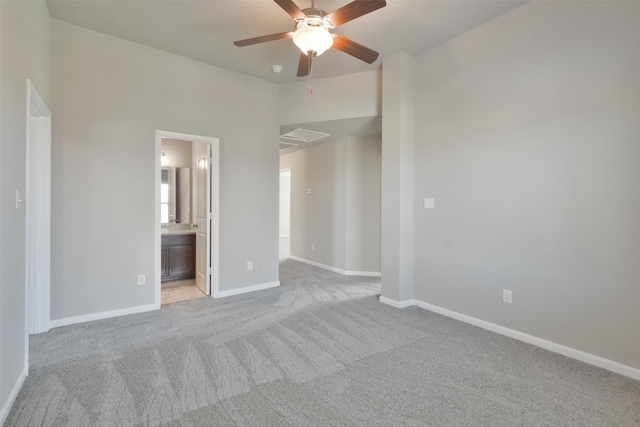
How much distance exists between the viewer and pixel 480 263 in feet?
10.1

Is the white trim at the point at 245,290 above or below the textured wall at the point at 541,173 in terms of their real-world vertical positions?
below

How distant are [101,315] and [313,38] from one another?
3443 millimetres

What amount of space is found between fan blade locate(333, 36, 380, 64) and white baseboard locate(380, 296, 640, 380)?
2698mm

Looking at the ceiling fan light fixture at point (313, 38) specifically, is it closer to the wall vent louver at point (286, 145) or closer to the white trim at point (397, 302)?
the white trim at point (397, 302)

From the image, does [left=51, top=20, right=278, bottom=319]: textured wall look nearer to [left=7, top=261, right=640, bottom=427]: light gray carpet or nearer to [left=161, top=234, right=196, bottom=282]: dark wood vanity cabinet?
[left=7, top=261, right=640, bottom=427]: light gray carpet

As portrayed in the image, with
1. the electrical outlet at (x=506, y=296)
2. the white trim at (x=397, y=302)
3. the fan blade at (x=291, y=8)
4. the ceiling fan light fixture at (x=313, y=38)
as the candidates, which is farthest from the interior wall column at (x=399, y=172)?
the fan blade at (x=291, y=8)

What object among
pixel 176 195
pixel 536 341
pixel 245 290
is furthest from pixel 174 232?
pixel 536 341

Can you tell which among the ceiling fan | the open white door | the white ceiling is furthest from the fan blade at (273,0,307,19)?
the open white door

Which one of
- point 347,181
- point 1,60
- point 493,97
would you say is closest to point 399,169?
point 493,97

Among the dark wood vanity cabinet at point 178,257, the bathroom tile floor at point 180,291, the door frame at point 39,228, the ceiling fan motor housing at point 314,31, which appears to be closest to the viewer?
the ceiling fan motor housing at point 314,31

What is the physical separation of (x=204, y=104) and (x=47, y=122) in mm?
1578

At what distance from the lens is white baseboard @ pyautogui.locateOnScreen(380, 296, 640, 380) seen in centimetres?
220

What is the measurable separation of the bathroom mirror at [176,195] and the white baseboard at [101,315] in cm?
215

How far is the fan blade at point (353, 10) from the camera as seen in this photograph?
1.95 metres
